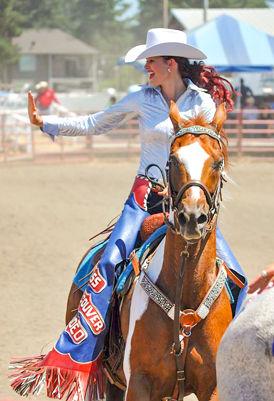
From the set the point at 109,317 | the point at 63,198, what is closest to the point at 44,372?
the point at 109,317

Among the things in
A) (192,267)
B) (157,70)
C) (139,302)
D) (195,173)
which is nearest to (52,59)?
(157,70)

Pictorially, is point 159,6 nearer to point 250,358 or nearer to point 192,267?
point 192,267

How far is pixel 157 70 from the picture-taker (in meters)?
4.98

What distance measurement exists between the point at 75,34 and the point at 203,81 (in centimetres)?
7613

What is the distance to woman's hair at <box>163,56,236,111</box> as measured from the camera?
16.6 ft

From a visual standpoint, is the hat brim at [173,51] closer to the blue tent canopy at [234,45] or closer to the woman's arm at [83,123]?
the woman's arm at [83,123]

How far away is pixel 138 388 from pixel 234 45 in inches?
805

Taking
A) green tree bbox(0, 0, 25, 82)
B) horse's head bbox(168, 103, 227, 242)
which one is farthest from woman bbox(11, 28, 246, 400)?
green tree bbox(0, 0, 25, 82)

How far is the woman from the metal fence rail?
51.3 ft

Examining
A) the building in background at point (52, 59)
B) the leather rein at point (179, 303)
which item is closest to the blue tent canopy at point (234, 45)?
the leather rein at point (179, 303)

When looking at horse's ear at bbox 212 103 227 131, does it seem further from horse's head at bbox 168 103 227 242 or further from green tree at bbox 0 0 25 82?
green tree at bbox 0 0 25 82

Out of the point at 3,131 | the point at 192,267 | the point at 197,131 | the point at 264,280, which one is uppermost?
the point at 197,131

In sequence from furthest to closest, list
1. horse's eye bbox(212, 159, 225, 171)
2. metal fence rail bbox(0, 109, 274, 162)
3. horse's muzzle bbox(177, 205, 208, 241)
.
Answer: metal fence rail bbox(0, 109, 274, 162), horse's eye bbox(212, 159, 225, 171), horse's muzzle bbox(177, 205, 208, 241)

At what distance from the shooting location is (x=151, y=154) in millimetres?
4957
